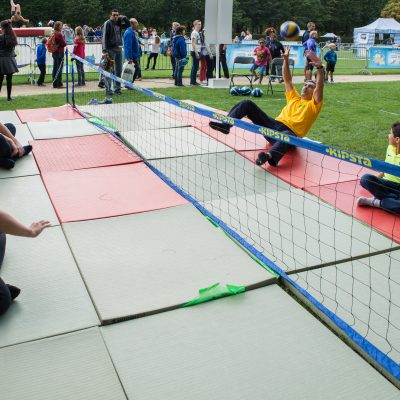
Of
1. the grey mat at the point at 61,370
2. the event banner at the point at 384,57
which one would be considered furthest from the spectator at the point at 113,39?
the event banner at the point at 384,57

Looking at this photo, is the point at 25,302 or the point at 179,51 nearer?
the point at 25,302

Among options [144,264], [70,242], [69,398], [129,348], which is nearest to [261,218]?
[144,264]

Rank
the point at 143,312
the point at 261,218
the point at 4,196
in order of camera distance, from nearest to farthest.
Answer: the point at 143,312, the point at 261,218, the point at 4,196

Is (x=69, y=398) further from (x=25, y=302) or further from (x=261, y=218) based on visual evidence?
(x=261, y=218)

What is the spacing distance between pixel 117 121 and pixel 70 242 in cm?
497

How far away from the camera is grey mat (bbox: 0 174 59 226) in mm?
4543

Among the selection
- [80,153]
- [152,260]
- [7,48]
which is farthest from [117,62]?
[152,260]

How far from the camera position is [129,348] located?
276cm

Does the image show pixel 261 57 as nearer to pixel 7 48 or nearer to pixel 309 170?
pixel 7 48

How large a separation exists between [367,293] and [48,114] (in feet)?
25.0

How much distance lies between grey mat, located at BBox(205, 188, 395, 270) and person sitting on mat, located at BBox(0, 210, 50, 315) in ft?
6.18

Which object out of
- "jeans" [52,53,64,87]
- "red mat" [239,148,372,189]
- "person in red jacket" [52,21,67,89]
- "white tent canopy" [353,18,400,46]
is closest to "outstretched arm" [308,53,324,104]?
"red mat" [239,148,372,189]

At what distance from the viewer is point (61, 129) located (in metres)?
7.93

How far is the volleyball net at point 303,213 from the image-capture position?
308 centimetres
